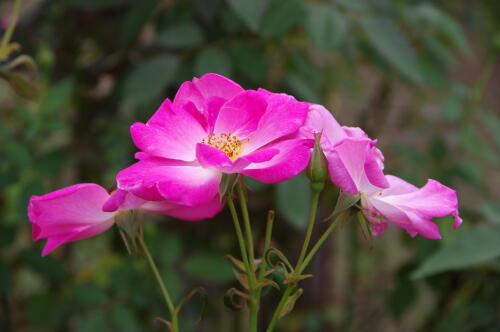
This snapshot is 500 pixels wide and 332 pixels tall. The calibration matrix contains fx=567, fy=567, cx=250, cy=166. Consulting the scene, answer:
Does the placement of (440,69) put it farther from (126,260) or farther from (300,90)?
(126,260)

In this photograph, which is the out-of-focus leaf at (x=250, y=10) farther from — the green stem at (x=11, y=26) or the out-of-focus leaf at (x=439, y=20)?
the out-of-focus leaf at (x=439, y=20)

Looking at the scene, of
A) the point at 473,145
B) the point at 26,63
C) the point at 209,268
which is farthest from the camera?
the point at 473,145

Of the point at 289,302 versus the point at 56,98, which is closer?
the point at 289,302

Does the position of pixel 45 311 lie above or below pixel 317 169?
below

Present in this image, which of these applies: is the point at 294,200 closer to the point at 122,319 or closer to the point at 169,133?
the point at 122,319

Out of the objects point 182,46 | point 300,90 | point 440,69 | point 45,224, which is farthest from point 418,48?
point 45,224

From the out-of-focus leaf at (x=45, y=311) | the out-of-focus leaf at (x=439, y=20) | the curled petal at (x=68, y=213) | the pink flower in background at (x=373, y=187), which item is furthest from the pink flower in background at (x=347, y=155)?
the out-of-focus leaf at (x=45, y=311)

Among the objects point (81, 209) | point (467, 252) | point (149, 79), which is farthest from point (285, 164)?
point (149, 79)
